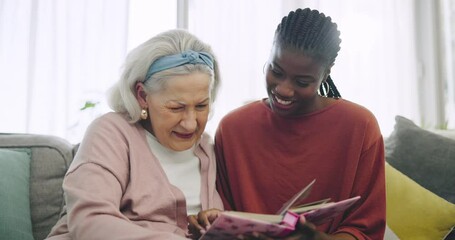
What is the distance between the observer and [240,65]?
3227 mm

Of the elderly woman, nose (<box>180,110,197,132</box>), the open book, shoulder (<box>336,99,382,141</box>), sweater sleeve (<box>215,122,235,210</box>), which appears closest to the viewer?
the open book

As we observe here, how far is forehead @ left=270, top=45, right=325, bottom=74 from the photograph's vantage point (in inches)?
60.0

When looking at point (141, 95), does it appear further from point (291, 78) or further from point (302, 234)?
point (302, 234)

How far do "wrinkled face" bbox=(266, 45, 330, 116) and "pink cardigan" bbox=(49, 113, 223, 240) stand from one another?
34 cm

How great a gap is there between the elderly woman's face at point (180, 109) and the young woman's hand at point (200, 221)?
22 centimetres

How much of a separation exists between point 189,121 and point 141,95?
176 mm

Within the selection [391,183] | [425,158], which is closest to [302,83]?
[391,183]

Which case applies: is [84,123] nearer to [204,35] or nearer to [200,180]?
[204,35]

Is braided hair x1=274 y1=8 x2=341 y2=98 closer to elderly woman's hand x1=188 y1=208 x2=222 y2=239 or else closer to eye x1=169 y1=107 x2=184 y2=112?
eye x1=169 y1=107 x2=184 y2=112

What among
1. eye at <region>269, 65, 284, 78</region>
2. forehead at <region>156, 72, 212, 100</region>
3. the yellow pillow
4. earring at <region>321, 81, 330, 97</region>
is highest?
eye at <region>269, 65, 284, 78</region>

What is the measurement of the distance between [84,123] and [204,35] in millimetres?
885

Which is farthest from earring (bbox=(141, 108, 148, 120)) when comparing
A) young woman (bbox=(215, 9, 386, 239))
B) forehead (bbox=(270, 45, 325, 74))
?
forehead (bbox=(270, 45, 325, 74))

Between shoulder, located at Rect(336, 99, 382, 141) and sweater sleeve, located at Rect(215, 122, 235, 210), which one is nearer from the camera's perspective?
shoulder, located at Rect(336, 99, 382, 141)

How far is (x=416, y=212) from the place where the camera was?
2.20 m
